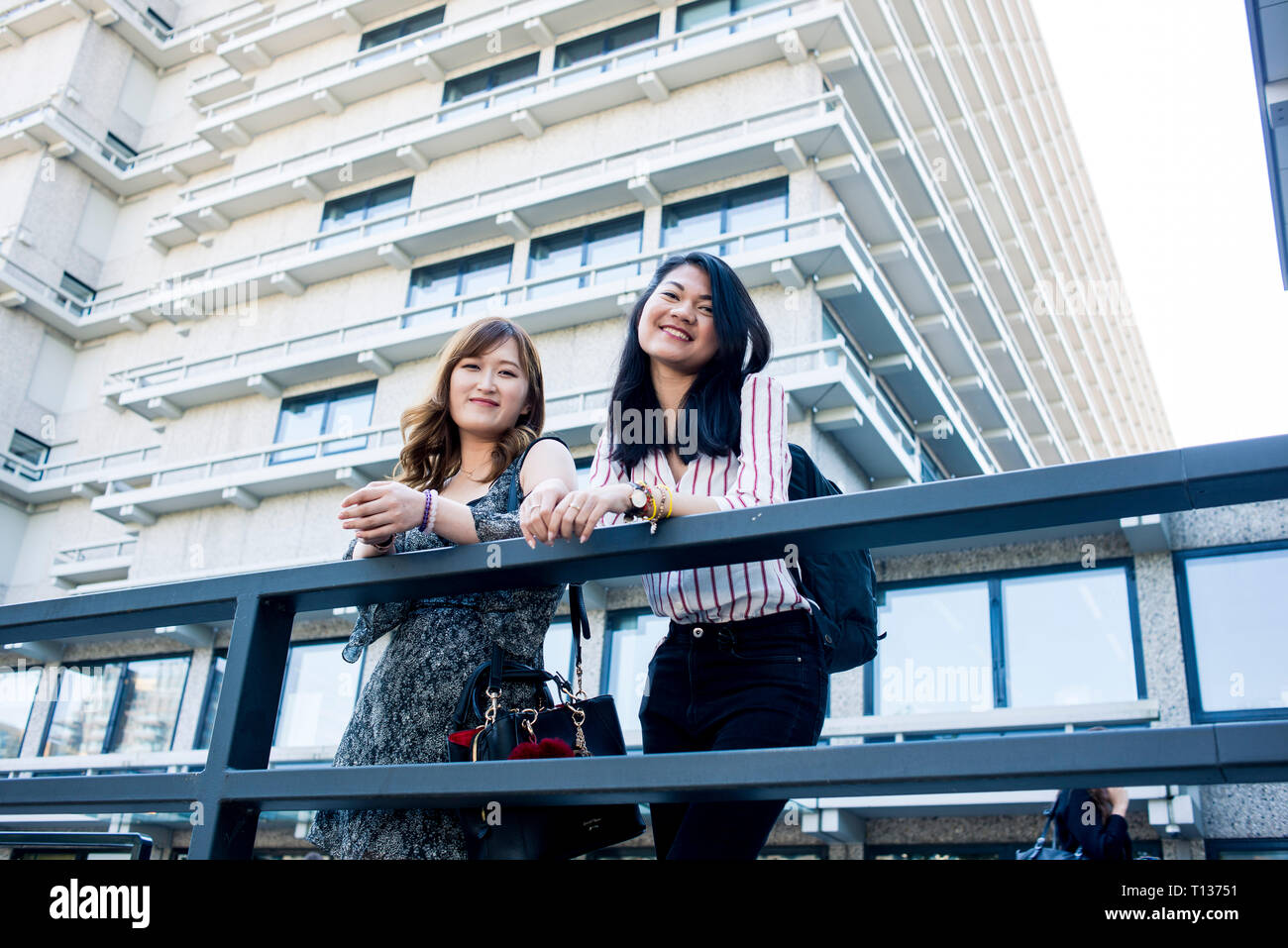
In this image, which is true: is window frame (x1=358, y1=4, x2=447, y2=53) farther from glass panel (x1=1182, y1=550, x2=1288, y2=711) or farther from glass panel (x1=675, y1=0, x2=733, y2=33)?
glass panel (x1=1182, y1=550, x2=1288, y2=711)

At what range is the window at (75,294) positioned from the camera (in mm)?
28344

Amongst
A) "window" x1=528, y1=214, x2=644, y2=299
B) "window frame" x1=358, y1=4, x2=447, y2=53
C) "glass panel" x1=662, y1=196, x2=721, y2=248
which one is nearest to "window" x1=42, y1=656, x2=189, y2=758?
"window" x1=528, y1=214, x2=644, y2=299

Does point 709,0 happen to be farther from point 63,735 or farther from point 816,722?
point 816,722

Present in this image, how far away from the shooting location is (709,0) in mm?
20875

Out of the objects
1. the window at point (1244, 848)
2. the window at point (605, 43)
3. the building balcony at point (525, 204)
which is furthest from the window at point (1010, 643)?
the window at point (605, 43)

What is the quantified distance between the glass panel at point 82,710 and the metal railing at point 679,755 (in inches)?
771

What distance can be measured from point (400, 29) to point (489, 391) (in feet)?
83.9

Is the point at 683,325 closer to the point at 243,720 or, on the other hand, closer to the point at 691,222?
the point at 243,720

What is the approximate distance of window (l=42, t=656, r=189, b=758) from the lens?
19156mm

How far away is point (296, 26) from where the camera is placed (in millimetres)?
26906

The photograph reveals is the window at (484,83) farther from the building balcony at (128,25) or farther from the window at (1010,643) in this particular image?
the window at (1010,643)

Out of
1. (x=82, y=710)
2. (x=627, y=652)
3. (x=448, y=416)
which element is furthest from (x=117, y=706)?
(x=448, y=416)

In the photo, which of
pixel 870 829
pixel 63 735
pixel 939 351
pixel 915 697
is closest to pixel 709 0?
pixel 939 351

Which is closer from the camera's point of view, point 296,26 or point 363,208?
point 363,208
